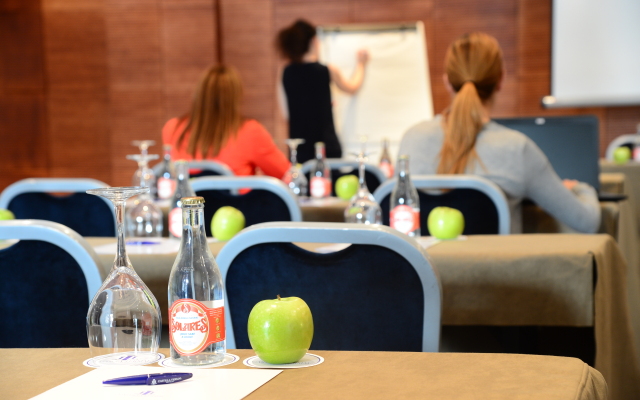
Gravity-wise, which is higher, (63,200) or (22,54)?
(22,54)

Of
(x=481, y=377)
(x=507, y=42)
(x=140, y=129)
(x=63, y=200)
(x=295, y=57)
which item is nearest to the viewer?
(x=481, y=377)

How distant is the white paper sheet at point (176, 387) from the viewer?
843 millimetres

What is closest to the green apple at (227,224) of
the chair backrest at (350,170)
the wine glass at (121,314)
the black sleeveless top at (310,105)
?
the wine glass at (121,314)

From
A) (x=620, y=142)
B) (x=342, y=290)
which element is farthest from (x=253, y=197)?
(x=620, y=142)

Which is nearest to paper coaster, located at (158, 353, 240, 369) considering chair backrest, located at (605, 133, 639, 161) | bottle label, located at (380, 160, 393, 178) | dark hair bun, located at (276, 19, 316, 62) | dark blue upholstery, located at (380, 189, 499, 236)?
dark blue upholstery, located at (380, 189, 499, 236)

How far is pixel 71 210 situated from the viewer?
2.91 meters

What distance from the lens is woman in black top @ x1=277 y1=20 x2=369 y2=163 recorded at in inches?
216

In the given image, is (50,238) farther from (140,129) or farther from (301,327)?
(140,129)

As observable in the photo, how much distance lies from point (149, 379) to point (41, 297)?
74 cm

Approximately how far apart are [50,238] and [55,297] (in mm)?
140

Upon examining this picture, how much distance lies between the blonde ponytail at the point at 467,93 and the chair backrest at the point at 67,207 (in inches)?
48.8

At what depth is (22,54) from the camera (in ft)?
26.0

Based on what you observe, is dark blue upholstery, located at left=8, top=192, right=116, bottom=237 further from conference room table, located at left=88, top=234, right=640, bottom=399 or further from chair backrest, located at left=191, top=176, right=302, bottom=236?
conference room table, located at left=88, top=234, right=640, bottom=399

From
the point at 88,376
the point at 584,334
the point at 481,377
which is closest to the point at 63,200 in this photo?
the point at 584,334
